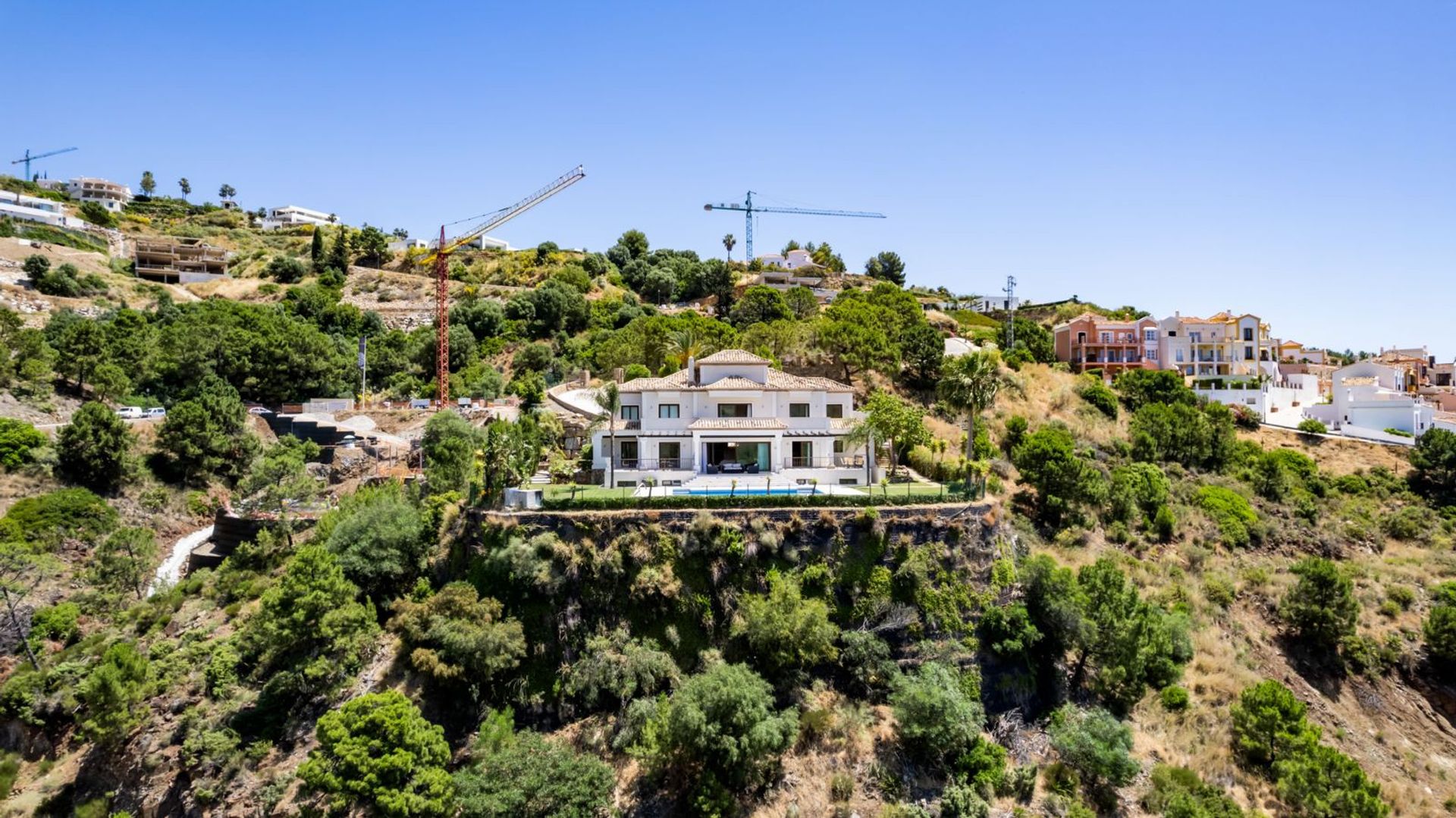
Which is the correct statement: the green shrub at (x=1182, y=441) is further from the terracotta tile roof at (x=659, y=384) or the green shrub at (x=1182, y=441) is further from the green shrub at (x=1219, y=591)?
the terracotta tile roof at (x=659, y=384)

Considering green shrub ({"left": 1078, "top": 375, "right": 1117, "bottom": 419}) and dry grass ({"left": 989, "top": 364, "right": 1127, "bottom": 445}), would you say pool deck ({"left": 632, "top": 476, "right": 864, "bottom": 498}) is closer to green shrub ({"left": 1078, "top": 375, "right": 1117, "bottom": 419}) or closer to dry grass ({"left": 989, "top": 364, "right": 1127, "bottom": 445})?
dry grass ({"left": 989, "top": 364, "right": 1127, "bottom": 445})

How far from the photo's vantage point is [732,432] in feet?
139

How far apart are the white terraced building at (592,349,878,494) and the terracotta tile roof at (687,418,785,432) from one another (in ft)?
0.14

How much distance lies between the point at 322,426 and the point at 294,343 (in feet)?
41.5

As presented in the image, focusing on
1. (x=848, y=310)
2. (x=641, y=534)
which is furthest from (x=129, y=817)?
(x=848, y=310)

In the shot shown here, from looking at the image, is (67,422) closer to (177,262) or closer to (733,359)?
(733,359)

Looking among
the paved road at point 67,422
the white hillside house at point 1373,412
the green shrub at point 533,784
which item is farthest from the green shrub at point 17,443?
the white hillside house at point 1373,412

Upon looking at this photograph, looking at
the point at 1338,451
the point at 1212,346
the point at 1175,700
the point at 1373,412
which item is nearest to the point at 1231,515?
the point at 1175,700

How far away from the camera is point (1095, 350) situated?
8231 centimetres

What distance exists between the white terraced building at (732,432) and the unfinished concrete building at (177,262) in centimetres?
8949

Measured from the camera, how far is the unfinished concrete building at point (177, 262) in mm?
101812

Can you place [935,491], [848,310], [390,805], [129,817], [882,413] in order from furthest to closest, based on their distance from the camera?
[848,310] < [882,413] < [935,491] < [129,817] < [390,805]

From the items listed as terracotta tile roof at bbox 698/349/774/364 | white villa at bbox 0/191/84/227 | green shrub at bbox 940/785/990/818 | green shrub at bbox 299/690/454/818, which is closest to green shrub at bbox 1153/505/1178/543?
terracotta tile roof at bbox 698/349/774/364

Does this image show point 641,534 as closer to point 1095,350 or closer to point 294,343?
point 294,343
